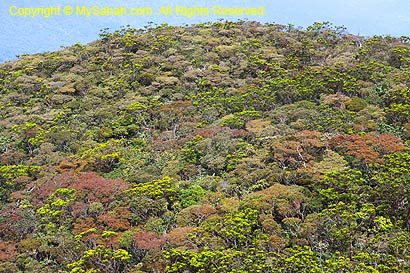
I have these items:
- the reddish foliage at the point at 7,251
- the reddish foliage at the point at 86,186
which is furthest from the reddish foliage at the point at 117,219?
the reddish foliage at the point at 7,251

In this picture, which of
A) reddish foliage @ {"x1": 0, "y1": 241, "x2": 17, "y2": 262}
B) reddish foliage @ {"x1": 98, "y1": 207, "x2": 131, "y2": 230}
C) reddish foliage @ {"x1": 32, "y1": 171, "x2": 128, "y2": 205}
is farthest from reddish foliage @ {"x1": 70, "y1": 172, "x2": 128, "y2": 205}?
reddish foliage @ {"x1": 0, "y1": 241, "x2": 17, "y2": 262}

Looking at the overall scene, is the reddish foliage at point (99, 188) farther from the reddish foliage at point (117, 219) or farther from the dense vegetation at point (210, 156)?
the reddish foliage at point (117, 219)

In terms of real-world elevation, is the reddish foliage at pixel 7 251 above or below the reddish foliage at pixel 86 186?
below

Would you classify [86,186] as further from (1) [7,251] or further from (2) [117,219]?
(1) [7,251]

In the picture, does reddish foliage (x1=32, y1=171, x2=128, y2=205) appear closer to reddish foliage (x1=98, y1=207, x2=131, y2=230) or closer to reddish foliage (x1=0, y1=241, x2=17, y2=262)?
reddish foliage (x1=98, y1=207, x2=131, y2=230)

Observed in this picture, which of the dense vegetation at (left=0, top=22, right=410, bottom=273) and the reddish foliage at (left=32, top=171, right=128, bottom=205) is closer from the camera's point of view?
the dense vegetation at (left=0, top=22, right=410, bottom=273)

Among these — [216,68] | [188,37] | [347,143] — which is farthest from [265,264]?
[188,37]

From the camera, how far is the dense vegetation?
19.3 m

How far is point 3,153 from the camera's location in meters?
34.7

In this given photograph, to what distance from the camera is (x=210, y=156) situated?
28469 millimetres

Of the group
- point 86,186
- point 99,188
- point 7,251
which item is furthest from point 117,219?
point 7,251

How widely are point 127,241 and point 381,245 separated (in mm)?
11128

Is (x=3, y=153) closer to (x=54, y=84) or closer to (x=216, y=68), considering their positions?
(x=54, y=84)

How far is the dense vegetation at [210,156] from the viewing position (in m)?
19.3
